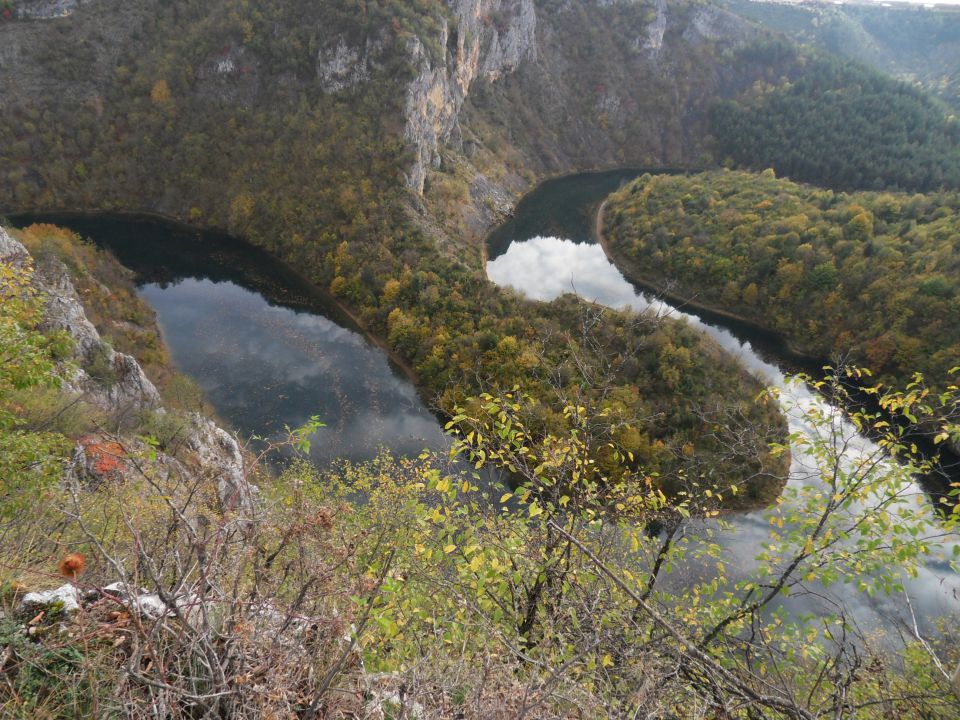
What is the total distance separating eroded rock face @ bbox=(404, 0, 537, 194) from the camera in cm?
5266

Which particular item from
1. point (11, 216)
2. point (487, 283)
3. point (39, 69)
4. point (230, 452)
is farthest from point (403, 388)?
point (39, 69)

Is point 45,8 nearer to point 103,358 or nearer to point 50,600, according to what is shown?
point 103,358

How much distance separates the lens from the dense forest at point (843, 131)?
77938 mm

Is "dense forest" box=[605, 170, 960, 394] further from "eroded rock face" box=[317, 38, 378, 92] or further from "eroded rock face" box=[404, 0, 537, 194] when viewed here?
"eroded rock face" box=[317, 38, 378, 92]

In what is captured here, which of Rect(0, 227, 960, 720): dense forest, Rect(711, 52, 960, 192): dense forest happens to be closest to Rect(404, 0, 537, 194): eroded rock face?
Rect(711, 52, 960, 192): dense forest

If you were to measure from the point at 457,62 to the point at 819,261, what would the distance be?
48.9 meters

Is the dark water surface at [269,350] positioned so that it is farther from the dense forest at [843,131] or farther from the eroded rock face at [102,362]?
the dense forest at [843,131]

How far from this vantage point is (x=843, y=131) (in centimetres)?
8594

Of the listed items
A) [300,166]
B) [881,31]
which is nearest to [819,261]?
[300,166]

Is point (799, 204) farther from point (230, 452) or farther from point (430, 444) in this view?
point (230, 452)

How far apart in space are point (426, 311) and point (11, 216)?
5150 cm

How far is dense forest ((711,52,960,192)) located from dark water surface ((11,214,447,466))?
87.1 meters

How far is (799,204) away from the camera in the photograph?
54969mm

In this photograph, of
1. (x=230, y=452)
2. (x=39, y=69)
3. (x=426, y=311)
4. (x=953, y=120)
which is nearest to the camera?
(x=230, y=452)
